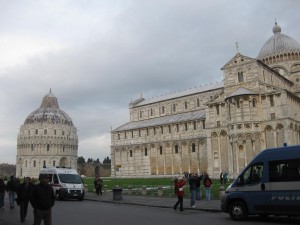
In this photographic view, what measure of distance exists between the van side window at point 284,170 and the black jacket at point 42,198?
7.60m

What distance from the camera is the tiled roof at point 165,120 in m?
64.0

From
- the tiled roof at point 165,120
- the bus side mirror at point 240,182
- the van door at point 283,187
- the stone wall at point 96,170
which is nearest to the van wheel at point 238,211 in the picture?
the bus side mirror at point 240,182

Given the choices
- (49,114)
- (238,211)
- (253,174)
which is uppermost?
(49,114)

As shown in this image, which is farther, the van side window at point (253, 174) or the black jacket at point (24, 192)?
the black jacket at point (24, 192)

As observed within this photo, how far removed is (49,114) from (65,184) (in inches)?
4379

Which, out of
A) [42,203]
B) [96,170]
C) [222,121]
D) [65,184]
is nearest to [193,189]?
[65,184]

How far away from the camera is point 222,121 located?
4900 centimetres

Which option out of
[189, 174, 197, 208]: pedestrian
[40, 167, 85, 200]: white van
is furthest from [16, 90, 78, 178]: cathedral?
[189, 174, 197, 208]: pedestrian

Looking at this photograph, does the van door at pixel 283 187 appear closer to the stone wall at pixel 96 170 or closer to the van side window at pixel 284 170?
the van side window at pixel 284 170

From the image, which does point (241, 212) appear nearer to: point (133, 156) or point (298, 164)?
point (298, 164)

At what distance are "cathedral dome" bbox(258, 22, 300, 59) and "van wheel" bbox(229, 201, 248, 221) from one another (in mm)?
53623

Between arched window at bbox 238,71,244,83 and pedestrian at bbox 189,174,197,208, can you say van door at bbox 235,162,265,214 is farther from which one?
arched window at bbox 238,71,244,83

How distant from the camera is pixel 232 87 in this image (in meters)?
48.4

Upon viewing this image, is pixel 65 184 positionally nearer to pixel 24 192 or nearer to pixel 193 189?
pixel 193 189
